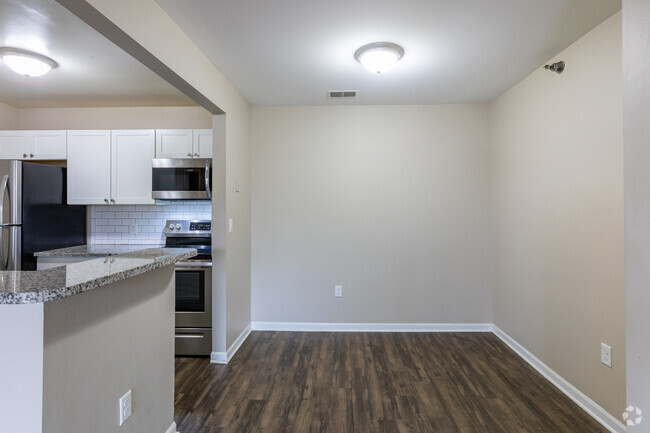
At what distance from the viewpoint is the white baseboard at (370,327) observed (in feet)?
12.3

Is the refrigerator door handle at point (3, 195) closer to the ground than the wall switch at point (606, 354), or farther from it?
farther from it

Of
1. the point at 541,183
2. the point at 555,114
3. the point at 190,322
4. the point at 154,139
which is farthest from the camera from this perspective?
the point at 154,139

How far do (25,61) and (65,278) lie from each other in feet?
7.89

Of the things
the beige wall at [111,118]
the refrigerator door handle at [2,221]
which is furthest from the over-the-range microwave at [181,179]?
the refrigerator door handle at [2,221]

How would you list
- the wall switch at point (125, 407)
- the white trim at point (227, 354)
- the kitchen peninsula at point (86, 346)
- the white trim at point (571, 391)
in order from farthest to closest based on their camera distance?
the white trim at point (227, 354)
the white trim at point (571, 391)
the wall switch at point (125, 407)
the kitchen peninsula at point (86, 346)

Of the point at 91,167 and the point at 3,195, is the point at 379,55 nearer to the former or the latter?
the point at 91,167

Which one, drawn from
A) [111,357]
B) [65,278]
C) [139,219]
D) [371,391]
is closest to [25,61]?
[139,219]

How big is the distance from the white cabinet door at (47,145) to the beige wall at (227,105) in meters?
1.76

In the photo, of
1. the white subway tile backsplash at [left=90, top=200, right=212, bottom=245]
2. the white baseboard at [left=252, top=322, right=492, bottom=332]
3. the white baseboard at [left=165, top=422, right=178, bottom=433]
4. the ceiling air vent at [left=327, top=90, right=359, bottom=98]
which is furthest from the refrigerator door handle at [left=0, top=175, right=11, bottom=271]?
the ceiling air vent at [left=327, top=90, right=359, bottom=98]

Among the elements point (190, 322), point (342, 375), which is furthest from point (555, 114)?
point (190, 322)

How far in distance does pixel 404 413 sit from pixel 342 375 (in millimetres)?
643

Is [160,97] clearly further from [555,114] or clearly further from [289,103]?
[555,114]

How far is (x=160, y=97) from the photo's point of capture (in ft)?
11.6

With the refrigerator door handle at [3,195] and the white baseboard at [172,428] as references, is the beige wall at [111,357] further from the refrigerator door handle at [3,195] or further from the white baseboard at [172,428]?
the refrigerator door handle at [3,195]
